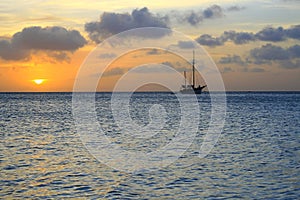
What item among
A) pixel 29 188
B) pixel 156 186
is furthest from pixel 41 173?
pixel 156 186

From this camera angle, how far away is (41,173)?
1121 inches

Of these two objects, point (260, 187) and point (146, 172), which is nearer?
point (260, 187)

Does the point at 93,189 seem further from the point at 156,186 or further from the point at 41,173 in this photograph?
the point at 41,173

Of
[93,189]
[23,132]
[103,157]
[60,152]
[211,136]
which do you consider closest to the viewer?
[93,189]

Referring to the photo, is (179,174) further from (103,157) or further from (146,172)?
(103,157)

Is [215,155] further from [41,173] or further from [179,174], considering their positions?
[41,173]

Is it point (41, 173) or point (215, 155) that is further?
point (215, 155)

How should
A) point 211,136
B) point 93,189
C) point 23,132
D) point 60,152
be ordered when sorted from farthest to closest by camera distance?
1. point 23,132
2. point 211,136
3. point 60,152
4. point 93,189

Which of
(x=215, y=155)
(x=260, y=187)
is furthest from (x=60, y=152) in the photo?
(x=260, y=187)

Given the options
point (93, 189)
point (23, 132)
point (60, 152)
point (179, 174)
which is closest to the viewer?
point (93, 189)

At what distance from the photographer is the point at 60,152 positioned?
125 ft

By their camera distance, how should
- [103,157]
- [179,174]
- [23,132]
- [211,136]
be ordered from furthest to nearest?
[23,132]
[211,136]
[103,157]
[179,174]

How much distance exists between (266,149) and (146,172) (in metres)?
15.7

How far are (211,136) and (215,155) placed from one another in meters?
15.6
